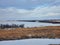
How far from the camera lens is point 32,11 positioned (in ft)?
13.9

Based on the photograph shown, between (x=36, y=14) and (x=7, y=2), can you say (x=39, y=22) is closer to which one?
(x=36, y=14)

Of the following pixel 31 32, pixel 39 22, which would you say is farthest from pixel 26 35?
pixel 39 22

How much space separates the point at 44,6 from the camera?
13.8 ft

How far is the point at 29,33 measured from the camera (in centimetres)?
414

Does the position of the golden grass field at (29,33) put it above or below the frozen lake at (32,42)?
above

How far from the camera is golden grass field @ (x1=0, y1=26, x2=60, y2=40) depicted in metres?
4.10

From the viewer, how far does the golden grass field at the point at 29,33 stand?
4.10 metres

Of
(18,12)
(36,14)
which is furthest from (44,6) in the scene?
(18,12)

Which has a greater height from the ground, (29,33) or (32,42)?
(29,33)

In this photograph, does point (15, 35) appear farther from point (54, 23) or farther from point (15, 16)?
point (54, 23)

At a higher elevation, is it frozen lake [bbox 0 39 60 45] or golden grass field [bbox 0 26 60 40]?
golden grass field [bbox 0 26 60 40]

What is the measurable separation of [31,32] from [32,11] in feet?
1.36

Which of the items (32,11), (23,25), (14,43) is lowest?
(14,43)

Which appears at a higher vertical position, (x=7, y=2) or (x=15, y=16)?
(x=7, y=2)
